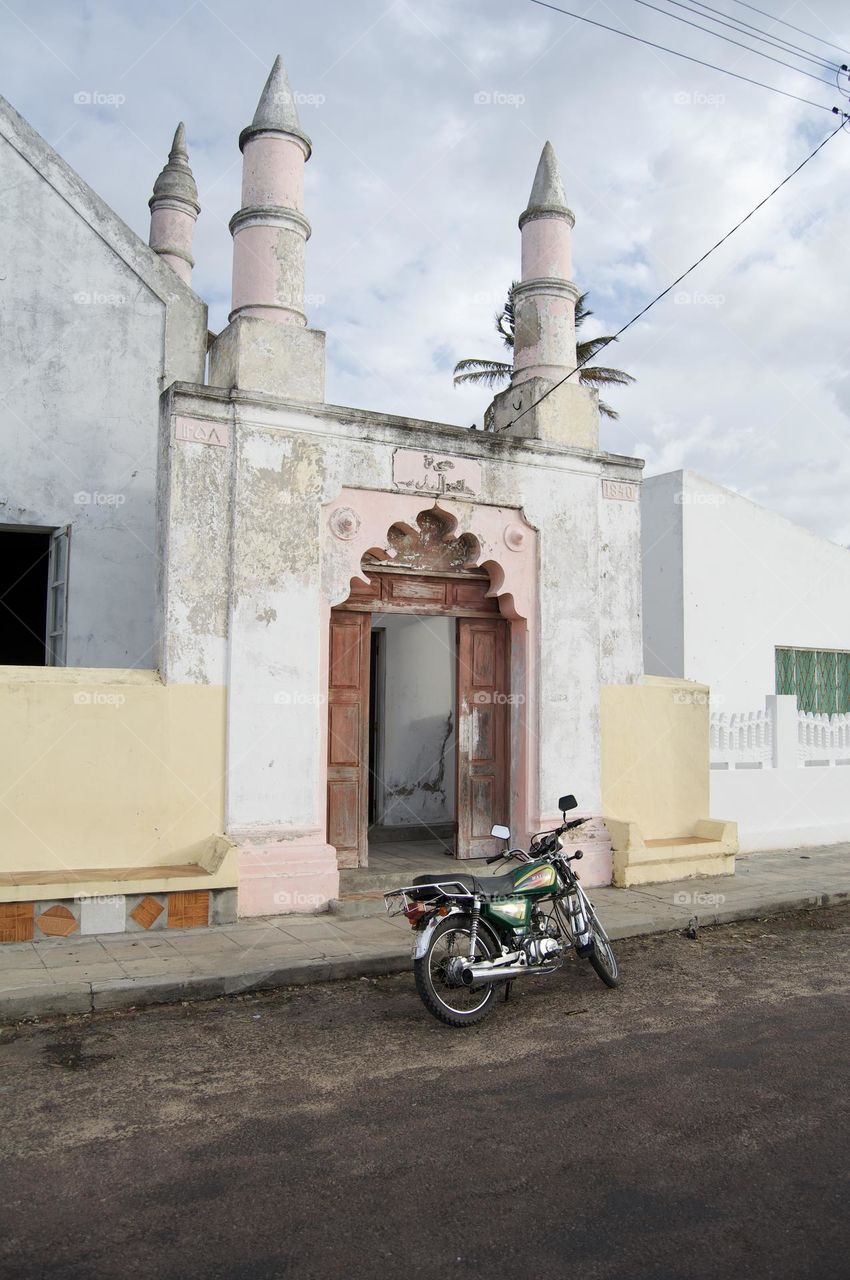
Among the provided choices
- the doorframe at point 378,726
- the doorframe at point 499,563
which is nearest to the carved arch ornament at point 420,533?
the doorframe at point 499,563

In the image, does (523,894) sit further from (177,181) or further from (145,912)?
(177,181)

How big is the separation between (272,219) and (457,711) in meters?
4.76

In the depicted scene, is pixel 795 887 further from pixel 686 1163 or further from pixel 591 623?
pixel 686 1163

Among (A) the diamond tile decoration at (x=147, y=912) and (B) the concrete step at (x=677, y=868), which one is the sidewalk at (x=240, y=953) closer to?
(A) the diamond tile decoration at (x=147, y=912)

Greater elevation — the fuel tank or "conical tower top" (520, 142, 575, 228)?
"conical tower top" (520, 142, 575, 228)

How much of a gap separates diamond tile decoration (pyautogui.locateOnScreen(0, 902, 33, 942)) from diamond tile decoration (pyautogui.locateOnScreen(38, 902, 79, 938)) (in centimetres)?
9

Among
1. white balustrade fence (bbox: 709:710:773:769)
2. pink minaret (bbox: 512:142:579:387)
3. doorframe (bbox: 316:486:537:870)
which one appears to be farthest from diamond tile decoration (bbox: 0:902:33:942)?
white balustrade fence (bbox: 709:710:773:769)

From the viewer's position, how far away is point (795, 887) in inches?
379

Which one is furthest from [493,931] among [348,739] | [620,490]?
[620,490]

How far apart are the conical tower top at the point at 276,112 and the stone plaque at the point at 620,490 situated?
13.8 feet

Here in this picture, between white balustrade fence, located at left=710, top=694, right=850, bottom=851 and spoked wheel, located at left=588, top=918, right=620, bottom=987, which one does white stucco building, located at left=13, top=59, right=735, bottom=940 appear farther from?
spoked wheel, located at left=588, top=918, right=620, bottom=987

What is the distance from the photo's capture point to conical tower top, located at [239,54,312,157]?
28.6 ft

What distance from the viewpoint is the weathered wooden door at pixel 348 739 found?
898cm

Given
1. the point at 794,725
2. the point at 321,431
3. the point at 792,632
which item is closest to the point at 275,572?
the point at 321,431
